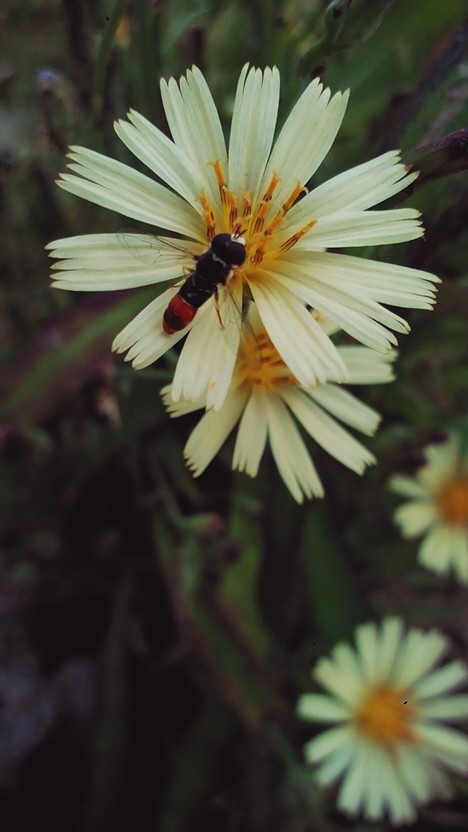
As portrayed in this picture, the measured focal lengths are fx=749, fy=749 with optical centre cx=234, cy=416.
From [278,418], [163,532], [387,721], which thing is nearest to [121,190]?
[278,418]

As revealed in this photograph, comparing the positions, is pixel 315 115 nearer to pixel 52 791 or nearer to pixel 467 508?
pixel 467 508

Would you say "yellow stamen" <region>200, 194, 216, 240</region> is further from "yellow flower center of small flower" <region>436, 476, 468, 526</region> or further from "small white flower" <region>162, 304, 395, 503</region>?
"yellow flower center of small flower" <region>436, 476, 468, 526</region>

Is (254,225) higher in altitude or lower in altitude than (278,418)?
higher

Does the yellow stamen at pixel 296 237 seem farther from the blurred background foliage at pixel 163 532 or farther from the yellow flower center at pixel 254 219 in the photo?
the blurred background foliage at pixel 163 532

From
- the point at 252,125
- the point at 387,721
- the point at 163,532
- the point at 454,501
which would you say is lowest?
the point at 387,721

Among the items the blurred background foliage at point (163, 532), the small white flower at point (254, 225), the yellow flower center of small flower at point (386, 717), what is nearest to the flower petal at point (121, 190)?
the small white flower at point (254, 225)

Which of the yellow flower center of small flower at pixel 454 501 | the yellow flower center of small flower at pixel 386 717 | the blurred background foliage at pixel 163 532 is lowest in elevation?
the yellow flower center of small flower at pixel 386 717

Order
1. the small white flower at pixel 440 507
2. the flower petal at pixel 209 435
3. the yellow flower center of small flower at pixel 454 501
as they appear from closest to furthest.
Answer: the flower petal at pixel 209 435 → the small white flower at pixel 440 507 → the yellow flower center of small flower at pixel 454 501

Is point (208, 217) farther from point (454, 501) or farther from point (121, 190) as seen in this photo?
point (454, 501)
